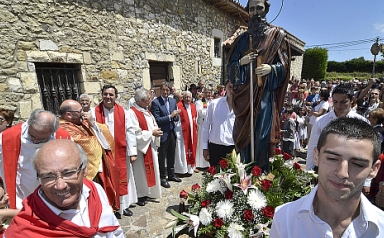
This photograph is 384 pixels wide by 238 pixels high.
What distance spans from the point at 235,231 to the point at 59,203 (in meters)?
1.42

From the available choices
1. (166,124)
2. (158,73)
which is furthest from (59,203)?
(158,73)

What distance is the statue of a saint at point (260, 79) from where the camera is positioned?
2271 mm

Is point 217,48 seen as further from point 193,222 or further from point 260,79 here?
point 193,222

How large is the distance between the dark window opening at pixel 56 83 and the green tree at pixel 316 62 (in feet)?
93.0

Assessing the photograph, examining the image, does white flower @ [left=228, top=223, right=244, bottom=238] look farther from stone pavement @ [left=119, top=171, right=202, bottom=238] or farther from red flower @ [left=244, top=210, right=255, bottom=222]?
stone pavement @ [left=119, top=171, right=202, bottom=238]

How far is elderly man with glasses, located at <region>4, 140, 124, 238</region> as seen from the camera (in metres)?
1.27

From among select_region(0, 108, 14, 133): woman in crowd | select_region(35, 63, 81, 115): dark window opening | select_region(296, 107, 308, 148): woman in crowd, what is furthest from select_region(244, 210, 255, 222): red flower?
select_region(296, 107, 308, 148): woman in crowd

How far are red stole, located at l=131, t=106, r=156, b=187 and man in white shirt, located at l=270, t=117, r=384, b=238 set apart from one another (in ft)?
9.78

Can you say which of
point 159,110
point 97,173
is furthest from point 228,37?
point 97,173

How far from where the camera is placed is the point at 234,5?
9375 millimetres

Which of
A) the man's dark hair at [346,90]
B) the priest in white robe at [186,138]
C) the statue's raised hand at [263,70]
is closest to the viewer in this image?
the statue's raised hand at [263,70]

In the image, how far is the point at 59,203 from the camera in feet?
4.43

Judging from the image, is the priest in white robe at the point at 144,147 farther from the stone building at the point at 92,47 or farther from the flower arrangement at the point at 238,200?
the stone building at the point at 92,47

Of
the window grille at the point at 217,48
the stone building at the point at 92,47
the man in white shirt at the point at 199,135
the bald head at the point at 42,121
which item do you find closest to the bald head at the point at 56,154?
the bald head at the point at 42,121
